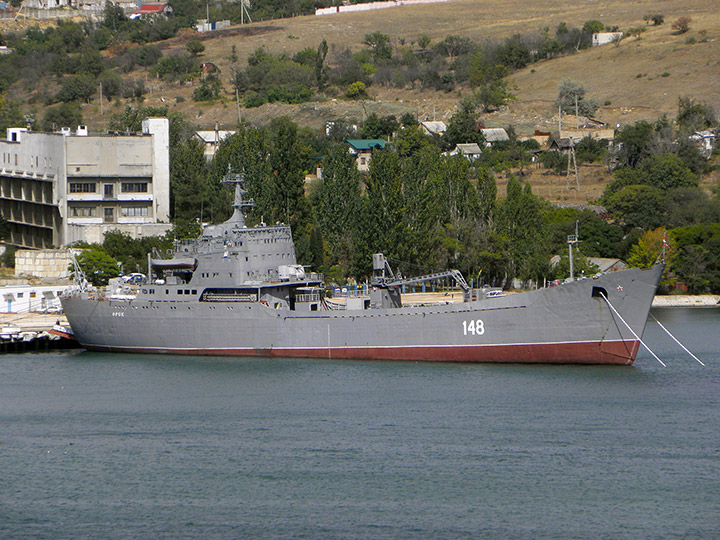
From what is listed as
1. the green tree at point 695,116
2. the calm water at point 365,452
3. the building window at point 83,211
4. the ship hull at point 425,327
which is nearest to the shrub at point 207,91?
the green tree at point 695,116

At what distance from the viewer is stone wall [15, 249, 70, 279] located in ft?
203

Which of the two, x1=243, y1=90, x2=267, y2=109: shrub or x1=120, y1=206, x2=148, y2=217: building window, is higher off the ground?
x1=243, y1=90, x2=267, y2=109: shrub

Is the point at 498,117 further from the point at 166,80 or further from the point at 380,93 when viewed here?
the point at 166,80

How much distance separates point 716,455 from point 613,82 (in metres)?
94.5

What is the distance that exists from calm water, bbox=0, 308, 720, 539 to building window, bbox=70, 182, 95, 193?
27656 millimetres

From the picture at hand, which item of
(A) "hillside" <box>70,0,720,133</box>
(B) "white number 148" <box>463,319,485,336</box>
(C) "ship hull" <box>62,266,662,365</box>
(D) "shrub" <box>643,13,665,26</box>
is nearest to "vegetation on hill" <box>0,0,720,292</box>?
(D) "shrub" <box>643,13,665,26</box>

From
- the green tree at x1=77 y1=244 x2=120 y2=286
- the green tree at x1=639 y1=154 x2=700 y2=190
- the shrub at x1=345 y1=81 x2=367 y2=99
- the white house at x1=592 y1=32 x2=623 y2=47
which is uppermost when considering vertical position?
the white house at x1=592 y1=32 x2=623 y2=47

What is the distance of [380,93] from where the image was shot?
420 feet

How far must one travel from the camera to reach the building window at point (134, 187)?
6706cm

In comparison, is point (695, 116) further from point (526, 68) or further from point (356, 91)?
point (356, 91)

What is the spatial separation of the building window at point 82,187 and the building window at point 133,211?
86.7 inches

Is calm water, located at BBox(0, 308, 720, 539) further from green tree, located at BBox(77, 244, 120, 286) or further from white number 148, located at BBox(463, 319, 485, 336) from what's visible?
green tree, located at BBox(77, 244, 120, 286)

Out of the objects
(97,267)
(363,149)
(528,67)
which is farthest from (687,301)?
(528,67)

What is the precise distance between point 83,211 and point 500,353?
35887 millimetres
